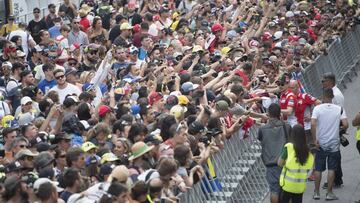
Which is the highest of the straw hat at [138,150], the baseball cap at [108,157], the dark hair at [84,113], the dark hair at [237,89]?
the straw hat at [138,150]

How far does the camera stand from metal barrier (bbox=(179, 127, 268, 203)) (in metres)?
17.8

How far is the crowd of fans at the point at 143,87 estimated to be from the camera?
15.3m

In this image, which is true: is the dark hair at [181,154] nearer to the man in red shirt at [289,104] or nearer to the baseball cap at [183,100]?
the baseball cap at [183,100]

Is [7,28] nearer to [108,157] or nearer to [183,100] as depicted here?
[183,100]

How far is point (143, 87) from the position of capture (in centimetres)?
1980

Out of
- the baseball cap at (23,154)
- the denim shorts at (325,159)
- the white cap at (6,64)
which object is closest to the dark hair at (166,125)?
the baseball cap at (23,154)

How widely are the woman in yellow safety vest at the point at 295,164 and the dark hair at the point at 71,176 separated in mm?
4170

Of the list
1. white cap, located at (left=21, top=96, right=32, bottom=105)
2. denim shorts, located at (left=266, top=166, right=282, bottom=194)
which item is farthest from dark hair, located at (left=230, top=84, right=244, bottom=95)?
white cap, located at (left=21, top=96, right=32, bottom=105)

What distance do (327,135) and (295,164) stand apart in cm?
245

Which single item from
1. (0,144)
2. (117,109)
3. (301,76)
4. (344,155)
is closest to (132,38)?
(301,76)

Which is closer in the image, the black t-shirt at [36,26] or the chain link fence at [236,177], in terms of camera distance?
the chain link fence at [236,177]

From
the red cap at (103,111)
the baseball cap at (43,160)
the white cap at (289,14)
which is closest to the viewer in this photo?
the baseball cap at (43,160)

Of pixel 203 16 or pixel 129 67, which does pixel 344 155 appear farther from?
pixel 203 16

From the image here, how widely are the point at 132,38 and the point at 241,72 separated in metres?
4.13
